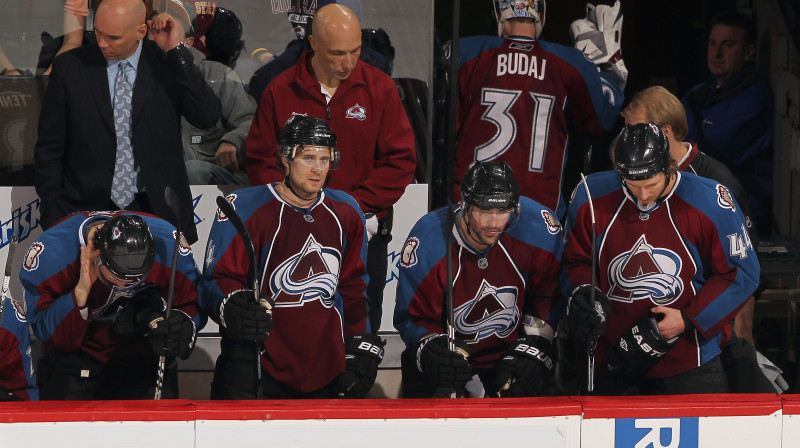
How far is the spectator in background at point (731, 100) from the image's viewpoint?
580 centimetres

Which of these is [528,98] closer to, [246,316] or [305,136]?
[305,136]

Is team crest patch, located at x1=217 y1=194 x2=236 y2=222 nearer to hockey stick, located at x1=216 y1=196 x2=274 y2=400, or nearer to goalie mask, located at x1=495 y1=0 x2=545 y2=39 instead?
hockey stick, located at x1=216 y1=196 x2=274 y2=400

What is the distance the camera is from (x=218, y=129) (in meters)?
5.49

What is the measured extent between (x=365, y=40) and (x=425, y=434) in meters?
2.59

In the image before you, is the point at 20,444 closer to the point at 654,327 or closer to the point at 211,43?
the point at 654,327

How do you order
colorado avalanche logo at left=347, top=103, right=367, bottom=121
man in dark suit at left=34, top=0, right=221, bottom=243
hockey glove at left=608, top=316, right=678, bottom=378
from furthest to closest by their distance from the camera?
colorado avalanche logo at left=347, top=103, right=367, bottom=121, man in dark suit at left=34, top=0, right=221, bottom=243, hockey glove at left=608, top=316, right=678, bottom=378

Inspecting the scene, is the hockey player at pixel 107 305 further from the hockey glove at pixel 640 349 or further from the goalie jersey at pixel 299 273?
the hockey glove at pixel 640 349

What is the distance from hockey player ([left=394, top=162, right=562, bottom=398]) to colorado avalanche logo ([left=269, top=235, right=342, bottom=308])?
0.94 ft

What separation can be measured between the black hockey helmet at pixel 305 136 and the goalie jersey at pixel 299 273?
7.0 inches

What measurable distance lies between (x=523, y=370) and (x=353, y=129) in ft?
4.58

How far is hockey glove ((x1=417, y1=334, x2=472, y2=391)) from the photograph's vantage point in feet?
13.0

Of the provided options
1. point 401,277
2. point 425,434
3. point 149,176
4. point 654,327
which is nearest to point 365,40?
point 149,176

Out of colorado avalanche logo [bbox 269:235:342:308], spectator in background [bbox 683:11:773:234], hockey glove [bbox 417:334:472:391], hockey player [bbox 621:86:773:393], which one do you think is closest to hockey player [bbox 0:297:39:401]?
colorado avalanche logo [bbox 269:235:342:308]

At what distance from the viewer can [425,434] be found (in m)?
3.41
